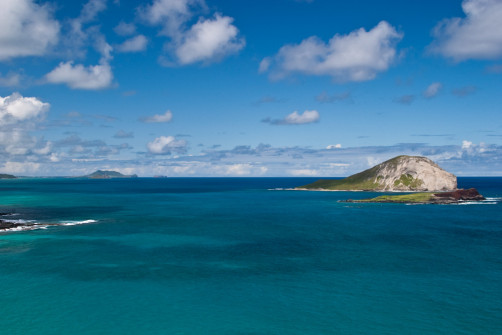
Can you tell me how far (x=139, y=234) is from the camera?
8756 cm

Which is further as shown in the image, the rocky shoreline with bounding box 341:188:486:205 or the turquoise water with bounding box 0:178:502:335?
the rocky shoreline with bounding box 341:188:486:205

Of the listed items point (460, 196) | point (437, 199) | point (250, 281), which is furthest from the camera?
point (460, 196)

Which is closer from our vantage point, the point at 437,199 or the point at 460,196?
the point at 437,199

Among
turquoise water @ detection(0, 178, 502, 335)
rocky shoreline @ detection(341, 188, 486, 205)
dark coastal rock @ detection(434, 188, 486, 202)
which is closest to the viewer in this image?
turquoise water @ detection(0, 178, 502, 335)

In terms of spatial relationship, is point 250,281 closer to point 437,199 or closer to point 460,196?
point 437,199

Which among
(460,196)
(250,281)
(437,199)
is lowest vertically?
(250,281)

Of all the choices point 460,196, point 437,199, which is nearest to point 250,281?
point 437,199

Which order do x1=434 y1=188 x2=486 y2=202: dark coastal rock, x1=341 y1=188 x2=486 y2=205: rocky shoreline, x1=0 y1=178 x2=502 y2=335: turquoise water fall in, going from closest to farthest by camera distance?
x1=0 y1=178 x2=502 y2=335: turquoise water < x1=341 y1=188 x2=486 y2=205: rocky shoreline < x1=434 y1=188 x2=486 y2=202: dark coastal rock

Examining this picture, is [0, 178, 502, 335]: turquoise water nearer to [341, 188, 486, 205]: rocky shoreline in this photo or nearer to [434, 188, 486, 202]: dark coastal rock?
[341, 188, 486, 205]: rocky shoreline

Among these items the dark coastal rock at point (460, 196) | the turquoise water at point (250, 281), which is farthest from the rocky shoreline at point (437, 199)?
the turquoise water at point (250, 281)

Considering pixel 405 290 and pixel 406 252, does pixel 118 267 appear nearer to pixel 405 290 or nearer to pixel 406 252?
pixel 405 290

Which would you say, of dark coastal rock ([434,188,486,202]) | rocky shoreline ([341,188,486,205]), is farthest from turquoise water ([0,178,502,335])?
dark coastal rock ([434,188,486,202])

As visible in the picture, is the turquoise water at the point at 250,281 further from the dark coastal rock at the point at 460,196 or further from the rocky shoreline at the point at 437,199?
the dark coastal rock at the point at 460,196

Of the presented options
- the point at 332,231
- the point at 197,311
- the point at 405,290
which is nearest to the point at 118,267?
the point at 197,311
